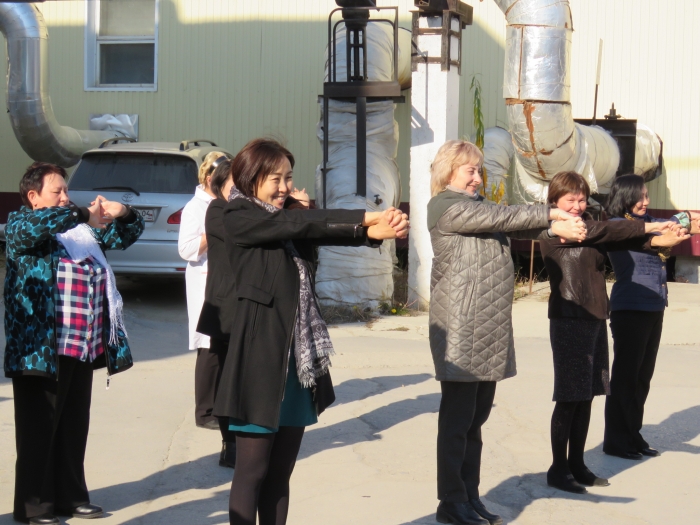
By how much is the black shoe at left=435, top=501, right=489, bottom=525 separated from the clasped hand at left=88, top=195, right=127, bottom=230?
1.95m

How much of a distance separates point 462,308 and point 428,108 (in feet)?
18.7

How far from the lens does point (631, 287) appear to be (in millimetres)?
5082

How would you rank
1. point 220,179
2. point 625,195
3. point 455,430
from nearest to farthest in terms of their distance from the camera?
point 455,430, point 220,179, point 625,195

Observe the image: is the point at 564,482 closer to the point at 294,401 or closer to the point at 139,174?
the point at 294,401

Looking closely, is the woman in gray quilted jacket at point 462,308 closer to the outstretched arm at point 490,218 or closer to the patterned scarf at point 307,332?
the outstretched arm at point 490,218

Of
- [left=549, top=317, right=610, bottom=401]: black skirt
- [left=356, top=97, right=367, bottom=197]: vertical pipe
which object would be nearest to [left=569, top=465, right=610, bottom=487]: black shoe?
[left=549, top=317, right=610, bottom=401]: black skirt

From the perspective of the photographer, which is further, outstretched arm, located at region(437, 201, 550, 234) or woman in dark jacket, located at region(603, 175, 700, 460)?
woman in dark jacket, located at region(603, 175, 700, 460)

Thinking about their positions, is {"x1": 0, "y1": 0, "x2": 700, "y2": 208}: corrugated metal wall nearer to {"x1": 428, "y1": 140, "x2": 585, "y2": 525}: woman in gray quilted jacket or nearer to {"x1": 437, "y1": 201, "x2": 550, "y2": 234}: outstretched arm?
{"x1": 428, "y1": 140, "x2": 585, "y2": 525}: woman in gray quilted jacket

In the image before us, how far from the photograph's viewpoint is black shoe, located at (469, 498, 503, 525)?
160 inches

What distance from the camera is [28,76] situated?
37.9ft

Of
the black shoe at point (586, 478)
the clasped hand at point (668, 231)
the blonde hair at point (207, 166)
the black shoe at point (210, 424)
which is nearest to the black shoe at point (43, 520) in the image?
the black shoe at point (210, 424)

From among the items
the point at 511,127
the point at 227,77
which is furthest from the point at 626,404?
the point at 227,77

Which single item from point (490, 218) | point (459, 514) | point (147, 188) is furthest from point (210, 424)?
point (147, 188)

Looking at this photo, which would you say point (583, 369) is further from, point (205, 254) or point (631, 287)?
point (205, 254)
